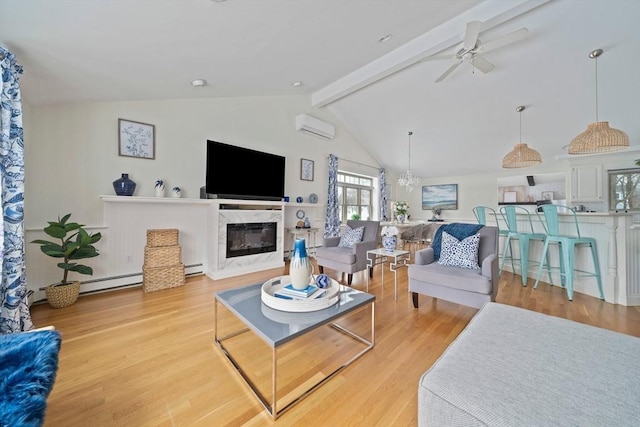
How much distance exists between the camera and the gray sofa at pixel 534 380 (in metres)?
0.69

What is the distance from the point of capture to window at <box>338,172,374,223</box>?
6.48 metres

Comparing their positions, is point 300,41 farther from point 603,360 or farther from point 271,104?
point 603,360

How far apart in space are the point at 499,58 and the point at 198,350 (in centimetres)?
501

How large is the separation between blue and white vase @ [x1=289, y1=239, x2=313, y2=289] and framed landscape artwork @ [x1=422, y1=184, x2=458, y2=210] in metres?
7.01

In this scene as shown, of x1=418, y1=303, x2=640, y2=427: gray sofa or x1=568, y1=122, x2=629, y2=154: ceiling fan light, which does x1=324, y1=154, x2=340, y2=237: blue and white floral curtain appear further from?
x1=418, y1=303, x2=640, y2=427: gray sofa

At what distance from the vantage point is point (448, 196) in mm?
7371

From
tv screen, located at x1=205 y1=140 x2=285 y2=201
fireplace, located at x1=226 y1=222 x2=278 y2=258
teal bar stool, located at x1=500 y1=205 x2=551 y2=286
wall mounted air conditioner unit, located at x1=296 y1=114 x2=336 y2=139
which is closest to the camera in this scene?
teal bar stool, located at x1=500 y1=205 x2=551 y2=286

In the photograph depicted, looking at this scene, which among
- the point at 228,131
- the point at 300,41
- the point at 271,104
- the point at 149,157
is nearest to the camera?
the point at 300,41

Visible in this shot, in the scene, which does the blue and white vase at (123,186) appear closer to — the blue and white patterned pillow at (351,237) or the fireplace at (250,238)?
the fireplace at (250,238)

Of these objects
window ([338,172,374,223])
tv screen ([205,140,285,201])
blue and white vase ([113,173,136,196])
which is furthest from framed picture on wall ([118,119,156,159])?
window ([338,172,374,223])

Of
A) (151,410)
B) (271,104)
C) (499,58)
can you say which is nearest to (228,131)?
(271,104)

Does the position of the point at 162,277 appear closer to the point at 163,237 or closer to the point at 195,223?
the point at 163,237

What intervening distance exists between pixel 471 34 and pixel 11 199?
4.26 metres

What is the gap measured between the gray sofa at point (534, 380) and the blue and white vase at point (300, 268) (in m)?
0.93
